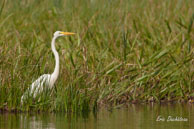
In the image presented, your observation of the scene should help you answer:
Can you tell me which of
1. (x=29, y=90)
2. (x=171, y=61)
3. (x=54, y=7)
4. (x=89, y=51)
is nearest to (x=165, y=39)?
(x=171, y=61)

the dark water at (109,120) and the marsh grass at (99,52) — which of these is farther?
the marsh grass at (99,52)

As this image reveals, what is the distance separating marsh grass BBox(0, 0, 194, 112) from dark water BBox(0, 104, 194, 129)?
0.41 meters

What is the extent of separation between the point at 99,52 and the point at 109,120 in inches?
164

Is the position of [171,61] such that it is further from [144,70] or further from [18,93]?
[18,93]

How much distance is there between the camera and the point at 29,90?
1002cm

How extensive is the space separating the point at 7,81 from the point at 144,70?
138 inches

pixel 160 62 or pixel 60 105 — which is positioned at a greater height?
pixel 160 62

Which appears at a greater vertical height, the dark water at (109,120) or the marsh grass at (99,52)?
the marsh grass at (99,52)

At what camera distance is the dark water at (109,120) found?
8.60 m

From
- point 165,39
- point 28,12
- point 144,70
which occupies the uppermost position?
point 28,12

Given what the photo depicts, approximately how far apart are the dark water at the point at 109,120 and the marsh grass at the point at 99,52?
1.35 ft

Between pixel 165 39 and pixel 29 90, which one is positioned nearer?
pixel 29 90

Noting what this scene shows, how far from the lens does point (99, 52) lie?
523 inches

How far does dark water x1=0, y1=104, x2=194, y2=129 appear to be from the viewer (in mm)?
8602
